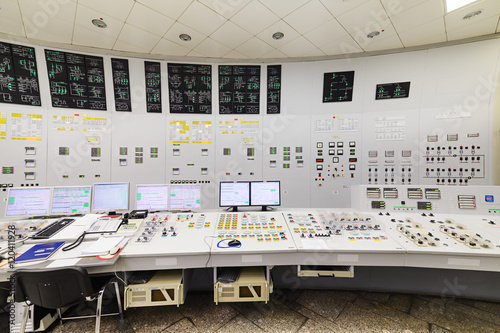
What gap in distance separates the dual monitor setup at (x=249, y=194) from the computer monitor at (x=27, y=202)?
1737 millimetres

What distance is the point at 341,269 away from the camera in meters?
1.50

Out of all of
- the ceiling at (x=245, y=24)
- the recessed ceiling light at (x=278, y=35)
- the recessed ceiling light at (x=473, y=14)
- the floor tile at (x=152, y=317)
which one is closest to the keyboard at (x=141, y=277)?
the floor tile at (x=152, y=317)

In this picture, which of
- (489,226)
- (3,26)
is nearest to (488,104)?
(489,226)

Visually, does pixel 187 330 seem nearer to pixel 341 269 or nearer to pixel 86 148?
pixel 341 269

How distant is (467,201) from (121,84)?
190 inches

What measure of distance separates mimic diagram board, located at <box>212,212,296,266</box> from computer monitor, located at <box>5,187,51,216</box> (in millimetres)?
1730

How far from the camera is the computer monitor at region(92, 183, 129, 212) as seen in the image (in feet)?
6.14

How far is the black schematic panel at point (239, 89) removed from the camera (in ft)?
10.0

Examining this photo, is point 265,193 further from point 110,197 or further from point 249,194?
point 110,197

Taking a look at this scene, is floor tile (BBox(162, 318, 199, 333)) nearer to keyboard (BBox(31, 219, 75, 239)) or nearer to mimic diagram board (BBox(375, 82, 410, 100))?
keyboard (BBox(31, 219, 75, 239))

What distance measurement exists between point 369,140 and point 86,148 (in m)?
4.57

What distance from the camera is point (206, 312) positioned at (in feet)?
5.49

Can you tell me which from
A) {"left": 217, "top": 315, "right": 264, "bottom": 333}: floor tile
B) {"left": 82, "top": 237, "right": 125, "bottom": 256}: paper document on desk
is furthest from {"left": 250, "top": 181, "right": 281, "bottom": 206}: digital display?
{"left": 82, "top": 237, "right": 125, "bottom": 256}: paper document on desk

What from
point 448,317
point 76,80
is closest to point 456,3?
point 448,317
